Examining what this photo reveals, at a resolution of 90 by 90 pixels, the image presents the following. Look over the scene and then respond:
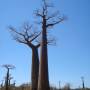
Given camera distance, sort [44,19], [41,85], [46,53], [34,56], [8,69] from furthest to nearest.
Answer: [8,69], [34,56], [44,19], [46,53], [41,85]

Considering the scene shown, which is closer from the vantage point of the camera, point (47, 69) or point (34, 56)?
point (47, 69)

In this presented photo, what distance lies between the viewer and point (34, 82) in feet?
56.4

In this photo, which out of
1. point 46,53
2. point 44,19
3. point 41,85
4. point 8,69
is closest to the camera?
point 41,85

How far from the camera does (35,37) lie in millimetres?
18844

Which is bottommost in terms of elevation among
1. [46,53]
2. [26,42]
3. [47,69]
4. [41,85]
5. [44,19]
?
[41,85]

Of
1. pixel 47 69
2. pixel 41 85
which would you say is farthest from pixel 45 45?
pixel 41 85

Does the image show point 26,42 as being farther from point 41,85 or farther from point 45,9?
point 41,85

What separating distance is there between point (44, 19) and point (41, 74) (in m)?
3.70

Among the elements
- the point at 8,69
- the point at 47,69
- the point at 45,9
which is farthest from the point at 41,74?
the point at 8,69

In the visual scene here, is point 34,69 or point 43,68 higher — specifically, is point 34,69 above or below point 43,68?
above

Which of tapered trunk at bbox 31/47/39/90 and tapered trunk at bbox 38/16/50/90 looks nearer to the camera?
tapered trunk at bbox 38/16/50/90

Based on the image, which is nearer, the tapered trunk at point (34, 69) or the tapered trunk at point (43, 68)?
the tapered trunk at point (43, 68)

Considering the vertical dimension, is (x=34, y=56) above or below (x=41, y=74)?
above

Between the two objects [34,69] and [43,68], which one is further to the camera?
[34,69]
